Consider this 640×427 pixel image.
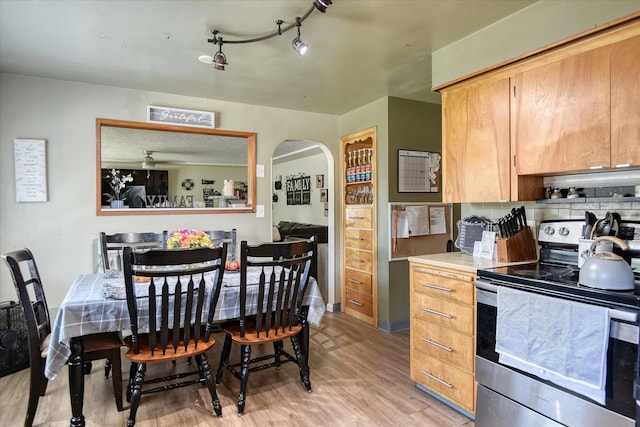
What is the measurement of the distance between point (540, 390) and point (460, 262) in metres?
0.79

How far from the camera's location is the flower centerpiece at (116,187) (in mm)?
3592

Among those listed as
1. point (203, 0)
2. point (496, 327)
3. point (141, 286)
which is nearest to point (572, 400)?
point (496, 327)

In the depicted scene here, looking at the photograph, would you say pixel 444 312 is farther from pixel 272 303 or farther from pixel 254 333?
pixel 254 333

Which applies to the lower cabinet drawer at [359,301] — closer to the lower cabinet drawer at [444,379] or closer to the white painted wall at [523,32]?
the lower cabinet drawer at [444,379]

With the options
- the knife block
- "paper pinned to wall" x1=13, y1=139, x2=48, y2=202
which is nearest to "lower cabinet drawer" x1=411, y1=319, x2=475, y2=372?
the knife block

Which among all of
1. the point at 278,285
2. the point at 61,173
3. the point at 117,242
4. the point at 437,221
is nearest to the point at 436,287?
the point at 278,285

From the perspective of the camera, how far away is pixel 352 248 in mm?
4500

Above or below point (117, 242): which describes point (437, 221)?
above

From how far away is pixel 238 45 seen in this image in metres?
2.64

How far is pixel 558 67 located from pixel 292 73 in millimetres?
1977

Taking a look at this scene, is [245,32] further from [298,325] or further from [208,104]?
[298,325]

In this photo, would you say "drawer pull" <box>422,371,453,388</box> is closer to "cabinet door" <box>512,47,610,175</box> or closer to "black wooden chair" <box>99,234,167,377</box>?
"cabinet door" <box>512,47,610,175</box>

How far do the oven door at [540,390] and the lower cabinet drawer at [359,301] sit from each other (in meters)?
2.13

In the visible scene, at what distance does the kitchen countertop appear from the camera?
2.18 meters
